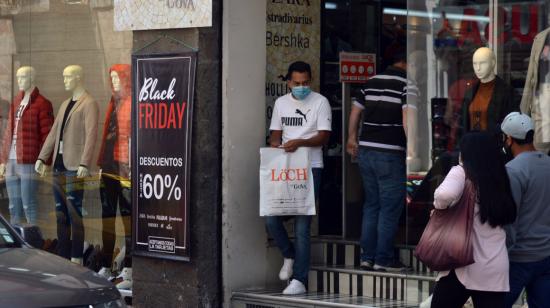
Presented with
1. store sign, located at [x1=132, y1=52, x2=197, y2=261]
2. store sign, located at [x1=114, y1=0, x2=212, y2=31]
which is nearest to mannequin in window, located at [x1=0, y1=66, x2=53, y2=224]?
store sign, located at [x1=114, y1=0, x2=212, y2=31]

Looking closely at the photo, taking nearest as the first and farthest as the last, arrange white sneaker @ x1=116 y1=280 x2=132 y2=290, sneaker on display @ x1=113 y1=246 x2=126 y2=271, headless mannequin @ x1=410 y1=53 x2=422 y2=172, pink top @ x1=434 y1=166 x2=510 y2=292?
pink top @ x1=434 y1=166 x2=510 y2=292 < headless mannequin @ x1=410 y1=53 x2=422 y2=172 < white sneaker @ x1=116 y1=280 x2=132 y2=290 < sneaker on display @ x1=113 y1=246 x2=126 y2=271

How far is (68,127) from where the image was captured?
13336 millimetres

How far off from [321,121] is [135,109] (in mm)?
2016

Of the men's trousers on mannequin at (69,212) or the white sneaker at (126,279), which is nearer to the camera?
the white sneaker at (126,279)

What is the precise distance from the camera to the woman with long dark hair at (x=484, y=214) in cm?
755

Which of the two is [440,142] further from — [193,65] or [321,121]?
[193,65]

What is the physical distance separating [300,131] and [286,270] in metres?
1.28

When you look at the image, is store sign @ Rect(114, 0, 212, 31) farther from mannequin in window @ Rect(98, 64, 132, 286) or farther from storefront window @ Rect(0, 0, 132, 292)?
mannequin in window @ Rect(98, 64, 132, 286)

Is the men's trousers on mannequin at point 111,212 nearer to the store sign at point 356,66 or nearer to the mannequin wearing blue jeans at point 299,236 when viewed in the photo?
the mannequin wearing blue jeans at point 299,236

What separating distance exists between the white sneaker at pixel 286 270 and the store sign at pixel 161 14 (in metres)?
2.27

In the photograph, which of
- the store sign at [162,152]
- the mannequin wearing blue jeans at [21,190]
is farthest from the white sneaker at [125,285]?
the mannequin wearing blue jeans at [21,190]

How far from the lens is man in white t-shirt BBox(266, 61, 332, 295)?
36.0 ft

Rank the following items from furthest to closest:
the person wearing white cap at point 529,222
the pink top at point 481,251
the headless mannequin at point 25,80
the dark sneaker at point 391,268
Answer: the headless mannequin at point 25,80 < the dark sneaker at point 391,268 < the person wearing white cap at point 529,222 < the pink top at point 481,251

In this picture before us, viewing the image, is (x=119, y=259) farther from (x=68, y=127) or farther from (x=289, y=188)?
(x=289, y=188)
